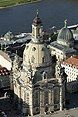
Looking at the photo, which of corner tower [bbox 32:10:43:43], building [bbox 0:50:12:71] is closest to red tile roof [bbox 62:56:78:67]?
building [bbox 0:50:12:71]

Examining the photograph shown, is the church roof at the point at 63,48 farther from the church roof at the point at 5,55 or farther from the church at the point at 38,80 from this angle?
the church at the point at 38,80

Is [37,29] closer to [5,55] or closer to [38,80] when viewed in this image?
[38,80]

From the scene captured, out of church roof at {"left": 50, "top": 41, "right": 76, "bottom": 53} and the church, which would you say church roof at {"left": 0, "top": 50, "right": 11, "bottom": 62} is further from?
the church

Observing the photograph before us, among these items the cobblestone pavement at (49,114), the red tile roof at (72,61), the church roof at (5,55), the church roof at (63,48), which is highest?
the church roof at (63,48)

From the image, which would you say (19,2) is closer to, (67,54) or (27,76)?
(67,54)

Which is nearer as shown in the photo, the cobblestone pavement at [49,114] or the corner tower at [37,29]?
the corner tower at [37,29]

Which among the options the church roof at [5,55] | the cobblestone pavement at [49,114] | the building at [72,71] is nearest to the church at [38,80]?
the cobblestone pavement at [49,114]
